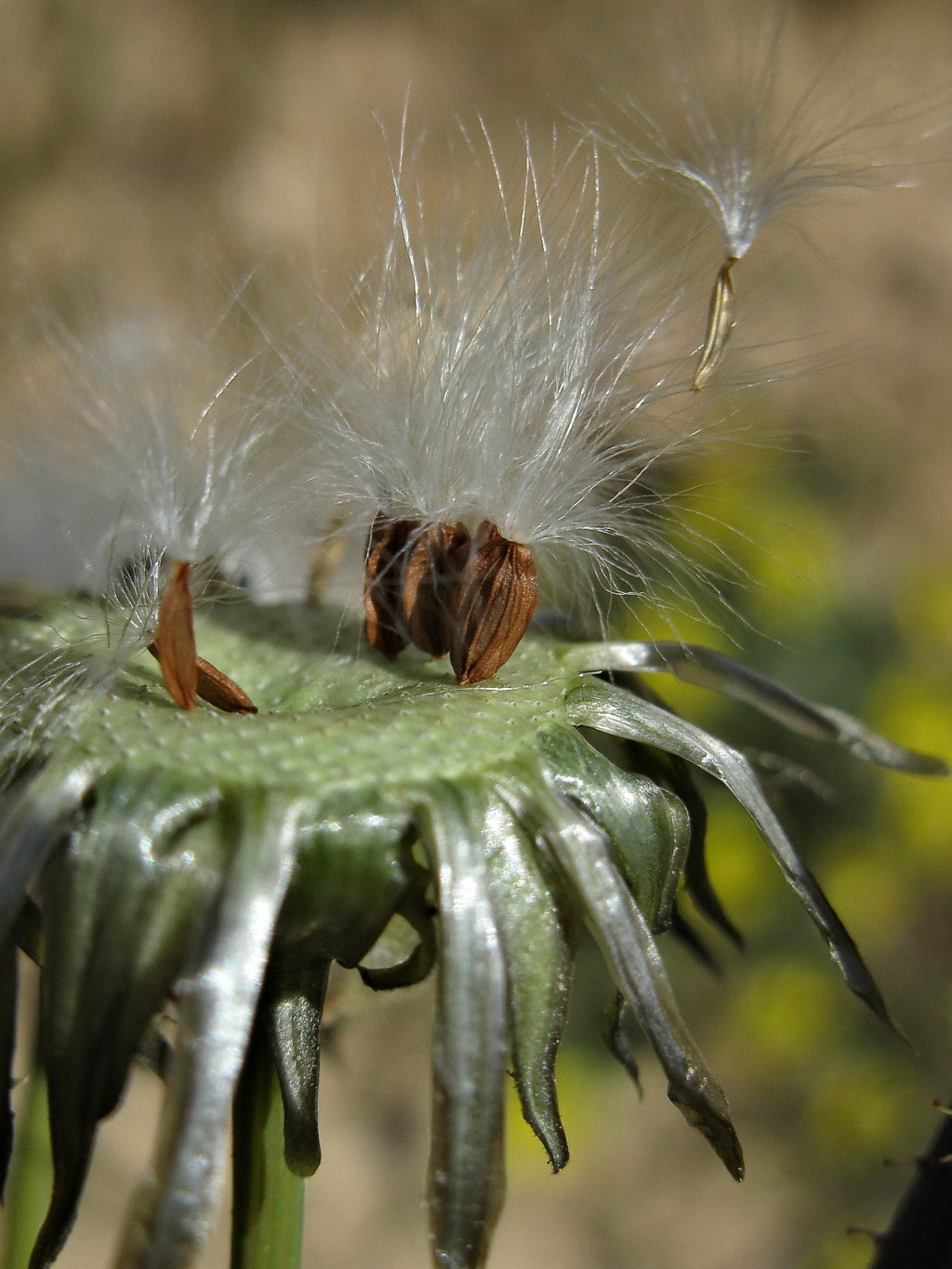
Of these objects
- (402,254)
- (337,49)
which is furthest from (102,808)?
(337,49)

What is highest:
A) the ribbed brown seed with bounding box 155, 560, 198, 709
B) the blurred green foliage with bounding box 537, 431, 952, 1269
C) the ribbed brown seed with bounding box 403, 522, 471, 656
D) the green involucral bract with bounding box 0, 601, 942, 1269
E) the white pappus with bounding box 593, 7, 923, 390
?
the white pappus with bounding box 593, 7, 923, 390

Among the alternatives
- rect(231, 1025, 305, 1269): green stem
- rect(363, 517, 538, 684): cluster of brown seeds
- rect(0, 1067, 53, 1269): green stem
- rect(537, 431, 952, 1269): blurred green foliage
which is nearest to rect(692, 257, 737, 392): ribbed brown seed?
rect(363, 517, 538, 684): cluster of brown seeds

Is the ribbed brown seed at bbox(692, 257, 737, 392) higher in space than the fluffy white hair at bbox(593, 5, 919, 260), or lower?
lower

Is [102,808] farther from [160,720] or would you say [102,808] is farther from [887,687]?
[887,687]

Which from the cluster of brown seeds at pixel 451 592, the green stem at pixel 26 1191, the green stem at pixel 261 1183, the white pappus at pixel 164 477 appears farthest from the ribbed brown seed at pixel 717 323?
the green stem at pixel 26 1191

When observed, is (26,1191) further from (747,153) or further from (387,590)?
(747,153)

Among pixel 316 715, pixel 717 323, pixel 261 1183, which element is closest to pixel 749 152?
pixel 717 323

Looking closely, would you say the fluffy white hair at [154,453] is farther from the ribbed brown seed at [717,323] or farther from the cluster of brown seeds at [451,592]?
the ribbed brown seed at [717,323]

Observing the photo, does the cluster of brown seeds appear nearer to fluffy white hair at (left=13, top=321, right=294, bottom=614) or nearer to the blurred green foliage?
fluffy white hair at (left=13, top=321, right=294, bottom=614)
